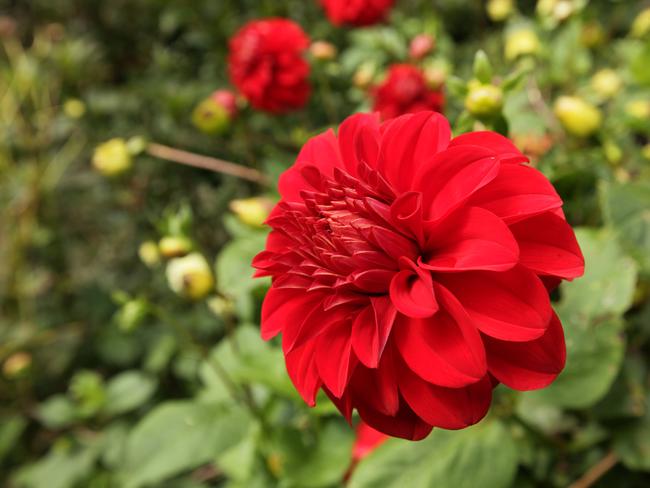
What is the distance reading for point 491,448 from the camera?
0.48 m

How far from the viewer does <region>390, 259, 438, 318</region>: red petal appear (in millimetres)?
283

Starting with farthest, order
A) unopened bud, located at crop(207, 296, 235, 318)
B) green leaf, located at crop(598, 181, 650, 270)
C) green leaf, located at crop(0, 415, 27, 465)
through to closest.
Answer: green leaf, located at crop(0, 415, 27, 465), unopened bud, located at crop(207, 296, 235, 318), green leaf, located at crop(598, 181, 650, 270)

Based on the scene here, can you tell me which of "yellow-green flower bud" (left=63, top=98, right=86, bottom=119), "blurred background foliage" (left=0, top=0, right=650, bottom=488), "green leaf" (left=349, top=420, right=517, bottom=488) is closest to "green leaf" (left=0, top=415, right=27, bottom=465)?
"blurred background foliage" (left=0, top=0, right=650, bottom=488)

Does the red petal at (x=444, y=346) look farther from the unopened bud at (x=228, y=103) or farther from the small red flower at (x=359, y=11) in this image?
the small red flower at (x=359, y=11)

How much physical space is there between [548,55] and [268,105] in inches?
16.1

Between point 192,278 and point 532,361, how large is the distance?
35 cm

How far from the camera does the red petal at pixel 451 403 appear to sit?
0.29 m

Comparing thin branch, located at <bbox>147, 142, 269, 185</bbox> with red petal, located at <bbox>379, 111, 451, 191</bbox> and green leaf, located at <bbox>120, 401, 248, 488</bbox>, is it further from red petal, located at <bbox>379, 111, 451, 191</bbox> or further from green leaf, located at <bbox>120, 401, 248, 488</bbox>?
red petal, located at <bbox>379, 111, 451, 191</bbox>

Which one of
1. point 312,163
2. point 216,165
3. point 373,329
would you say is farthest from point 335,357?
point 216,165

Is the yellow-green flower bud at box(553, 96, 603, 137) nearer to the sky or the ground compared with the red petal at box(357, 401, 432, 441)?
nearer to the sky

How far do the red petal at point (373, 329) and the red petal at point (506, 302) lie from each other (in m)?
0.04

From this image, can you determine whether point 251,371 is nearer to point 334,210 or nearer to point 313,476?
point 313,476

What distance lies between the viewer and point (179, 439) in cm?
62

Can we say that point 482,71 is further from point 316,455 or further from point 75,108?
point 75,108
